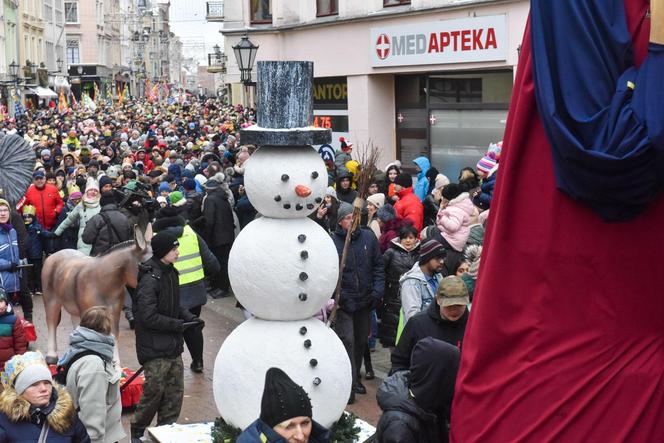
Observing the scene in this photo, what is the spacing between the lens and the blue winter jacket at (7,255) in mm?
12211

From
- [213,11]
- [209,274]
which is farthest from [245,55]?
[213,11]

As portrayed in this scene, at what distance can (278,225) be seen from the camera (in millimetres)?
5535

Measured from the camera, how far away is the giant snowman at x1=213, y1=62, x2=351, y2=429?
17.9ft

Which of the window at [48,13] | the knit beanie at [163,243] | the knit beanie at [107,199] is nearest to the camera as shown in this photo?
the knit beanie at [163,243]

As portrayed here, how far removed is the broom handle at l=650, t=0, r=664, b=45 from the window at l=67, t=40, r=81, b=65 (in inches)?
3978

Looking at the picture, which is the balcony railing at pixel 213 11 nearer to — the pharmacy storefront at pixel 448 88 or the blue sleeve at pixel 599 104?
the pharmacy storefront at pixel 448 88

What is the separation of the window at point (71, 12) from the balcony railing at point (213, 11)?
201 feet

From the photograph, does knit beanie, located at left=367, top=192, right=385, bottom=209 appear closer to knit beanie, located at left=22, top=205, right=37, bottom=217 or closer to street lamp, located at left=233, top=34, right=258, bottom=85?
knit beanie, located at left=22, top=205, right=37, bottom=217

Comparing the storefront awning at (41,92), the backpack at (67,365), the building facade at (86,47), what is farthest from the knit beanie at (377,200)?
the building facade at (86,47)

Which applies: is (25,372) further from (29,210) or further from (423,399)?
(29,210)

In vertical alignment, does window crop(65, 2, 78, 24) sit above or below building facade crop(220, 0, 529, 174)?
above

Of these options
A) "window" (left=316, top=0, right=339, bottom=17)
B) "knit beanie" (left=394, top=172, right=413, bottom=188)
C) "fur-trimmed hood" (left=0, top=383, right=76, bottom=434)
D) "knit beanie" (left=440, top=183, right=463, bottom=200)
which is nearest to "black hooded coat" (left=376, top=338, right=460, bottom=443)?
"fur-trimmed hood" (left=0, top=383, right=76, bottom=434)

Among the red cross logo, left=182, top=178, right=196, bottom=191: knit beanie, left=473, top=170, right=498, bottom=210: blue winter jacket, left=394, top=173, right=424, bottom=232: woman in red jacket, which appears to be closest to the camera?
left=473, top=170, right=498, bottom=210: blue winter jacket

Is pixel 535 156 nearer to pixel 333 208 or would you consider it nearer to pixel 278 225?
pixel 278 225
